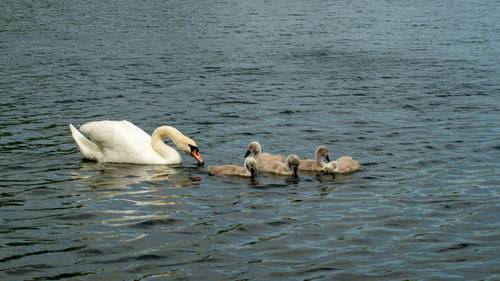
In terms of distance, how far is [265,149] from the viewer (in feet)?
51.6

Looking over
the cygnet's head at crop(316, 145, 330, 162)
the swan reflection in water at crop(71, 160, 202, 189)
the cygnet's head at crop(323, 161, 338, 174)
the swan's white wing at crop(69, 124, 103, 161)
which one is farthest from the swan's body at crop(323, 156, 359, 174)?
the swan's white wing at crop(69, 124, 103, 161)

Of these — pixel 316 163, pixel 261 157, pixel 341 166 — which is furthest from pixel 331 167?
pixel 261 157

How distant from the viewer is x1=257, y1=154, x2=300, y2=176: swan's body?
13402 millimetres

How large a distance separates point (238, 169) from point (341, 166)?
6.31ft

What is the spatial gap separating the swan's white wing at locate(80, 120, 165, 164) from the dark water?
229 mm

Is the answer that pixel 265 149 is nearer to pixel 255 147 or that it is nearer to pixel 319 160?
pixel 255 147

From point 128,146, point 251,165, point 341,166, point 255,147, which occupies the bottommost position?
point 341,166

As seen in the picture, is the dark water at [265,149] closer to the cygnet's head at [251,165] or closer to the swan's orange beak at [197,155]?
the cygnet's head at [251,165]

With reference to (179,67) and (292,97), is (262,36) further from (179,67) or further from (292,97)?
(292,97)

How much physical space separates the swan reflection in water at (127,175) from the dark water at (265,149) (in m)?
0.08

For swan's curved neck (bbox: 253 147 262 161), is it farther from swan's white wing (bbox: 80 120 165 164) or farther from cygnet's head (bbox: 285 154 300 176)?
swan's white wing (bbox: 80 120 165 164)

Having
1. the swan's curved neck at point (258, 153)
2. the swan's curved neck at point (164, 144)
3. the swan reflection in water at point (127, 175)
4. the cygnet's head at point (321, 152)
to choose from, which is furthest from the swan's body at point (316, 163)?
the swan's curved neck at point (164, 144)

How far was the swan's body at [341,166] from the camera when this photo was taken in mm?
13547

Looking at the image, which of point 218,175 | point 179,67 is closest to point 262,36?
point 179,67
